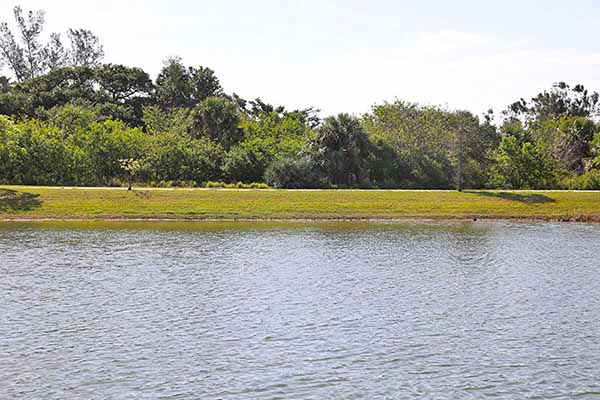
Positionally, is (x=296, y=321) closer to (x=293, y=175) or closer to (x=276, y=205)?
(x=276, y=205)

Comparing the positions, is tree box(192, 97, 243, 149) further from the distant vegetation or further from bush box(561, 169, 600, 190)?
bush box(561, 169, 600, 190)

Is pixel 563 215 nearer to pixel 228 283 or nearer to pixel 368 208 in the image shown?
pixel 368 208

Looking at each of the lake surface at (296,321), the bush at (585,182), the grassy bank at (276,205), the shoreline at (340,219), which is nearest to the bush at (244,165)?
the grassy bank at (276,205)

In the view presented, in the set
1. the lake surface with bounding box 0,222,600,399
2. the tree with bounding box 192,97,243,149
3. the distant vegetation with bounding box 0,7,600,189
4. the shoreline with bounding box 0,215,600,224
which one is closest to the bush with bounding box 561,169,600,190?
the distant vegetation with bounding box 0,7,600,189

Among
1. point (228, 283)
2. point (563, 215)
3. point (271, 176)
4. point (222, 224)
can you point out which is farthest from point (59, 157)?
point (228, 283)

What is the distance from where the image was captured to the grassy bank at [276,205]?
50.7m

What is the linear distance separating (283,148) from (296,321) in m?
60.2

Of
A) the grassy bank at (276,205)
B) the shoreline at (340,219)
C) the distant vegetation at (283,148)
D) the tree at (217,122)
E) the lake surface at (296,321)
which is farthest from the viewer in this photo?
the tree at (217,122)

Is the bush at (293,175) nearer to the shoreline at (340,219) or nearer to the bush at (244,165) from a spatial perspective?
the bush at (244,165)

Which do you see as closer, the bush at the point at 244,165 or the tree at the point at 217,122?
the bush at the point at 244,165

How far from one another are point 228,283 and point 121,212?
28.2 metres

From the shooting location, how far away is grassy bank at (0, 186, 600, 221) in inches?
1996

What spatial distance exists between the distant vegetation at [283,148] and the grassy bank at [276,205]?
7788mm

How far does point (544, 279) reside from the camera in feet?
84.0
